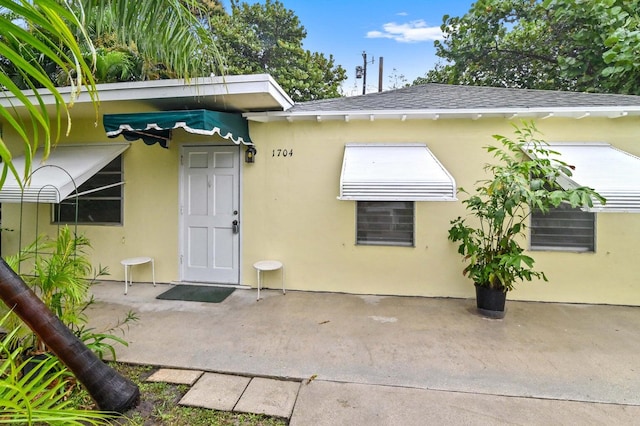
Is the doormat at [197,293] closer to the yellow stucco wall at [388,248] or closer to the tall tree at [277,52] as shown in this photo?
the yellow stucco wall at [388,248]

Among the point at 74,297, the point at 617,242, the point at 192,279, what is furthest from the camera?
the point at 192,279

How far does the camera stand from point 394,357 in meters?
4.61

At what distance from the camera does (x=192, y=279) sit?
7891mm

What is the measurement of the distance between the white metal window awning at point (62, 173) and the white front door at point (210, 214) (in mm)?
1904

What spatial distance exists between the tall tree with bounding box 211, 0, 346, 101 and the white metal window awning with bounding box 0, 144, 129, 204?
1553 centimetres

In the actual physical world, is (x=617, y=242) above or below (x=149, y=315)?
above

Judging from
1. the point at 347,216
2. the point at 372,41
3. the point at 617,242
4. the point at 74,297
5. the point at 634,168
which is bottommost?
the point at 74,297

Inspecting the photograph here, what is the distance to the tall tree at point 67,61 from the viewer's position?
1209 millimetres

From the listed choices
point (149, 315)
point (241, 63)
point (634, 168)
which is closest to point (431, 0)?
point (241, 63)

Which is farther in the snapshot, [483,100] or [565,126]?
[483,100]

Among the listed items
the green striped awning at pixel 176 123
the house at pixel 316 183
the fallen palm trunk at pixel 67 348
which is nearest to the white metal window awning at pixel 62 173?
the house at pixel 316 183

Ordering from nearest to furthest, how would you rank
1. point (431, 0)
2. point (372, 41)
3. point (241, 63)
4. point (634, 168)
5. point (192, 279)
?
1. point (634, 168)
2. point (192, 279)
3. point (431, 0)
4. point (241, 63)
5. point (372, 41)

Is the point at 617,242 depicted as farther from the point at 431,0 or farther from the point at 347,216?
the point at 431,0

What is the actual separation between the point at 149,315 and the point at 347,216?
4726 millimetres
